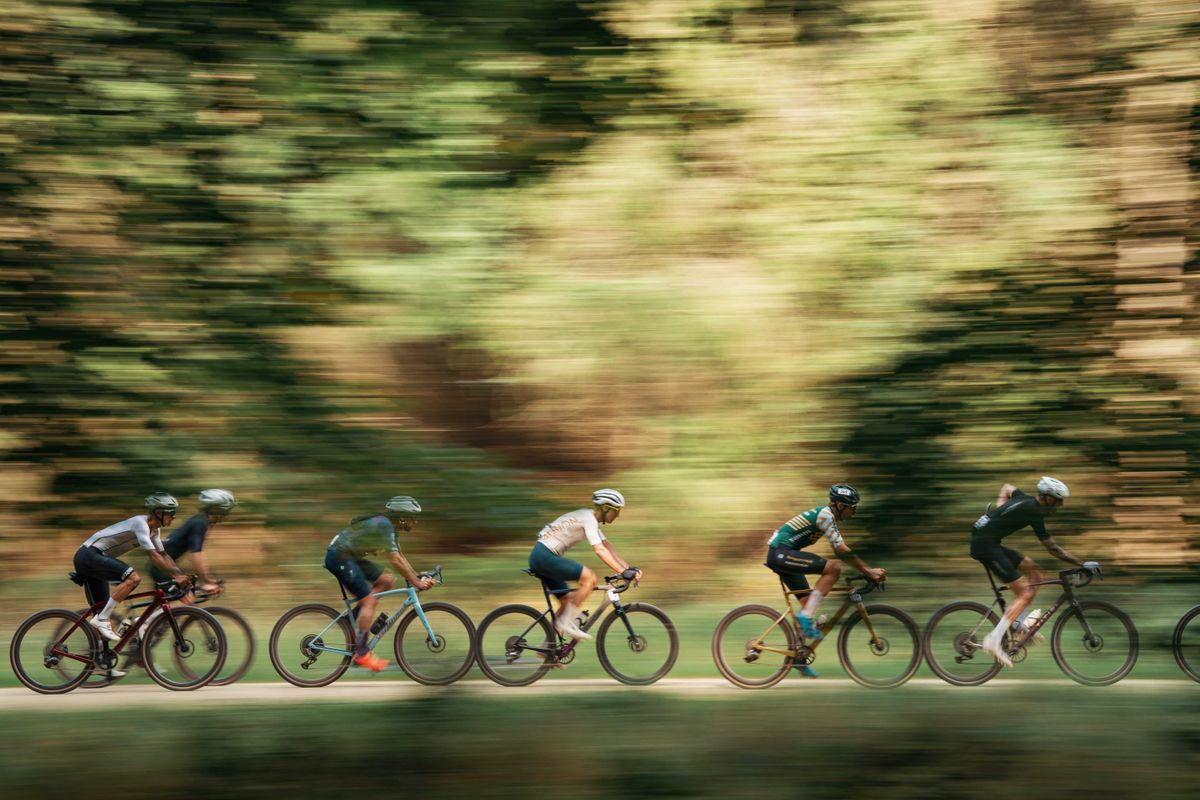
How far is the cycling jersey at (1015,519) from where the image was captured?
4.62 meters

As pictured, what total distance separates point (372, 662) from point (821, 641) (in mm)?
3113

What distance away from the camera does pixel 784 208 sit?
454 centimetres

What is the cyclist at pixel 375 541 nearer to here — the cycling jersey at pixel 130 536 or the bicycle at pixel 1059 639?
the cycling jersey at pixel 130 536

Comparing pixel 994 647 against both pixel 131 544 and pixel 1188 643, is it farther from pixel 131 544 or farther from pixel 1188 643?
pixel 131 544

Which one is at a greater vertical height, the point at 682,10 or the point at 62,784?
the point at 682,10

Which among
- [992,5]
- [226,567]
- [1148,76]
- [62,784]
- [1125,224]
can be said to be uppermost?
[992,5]

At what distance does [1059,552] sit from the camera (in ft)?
15.5

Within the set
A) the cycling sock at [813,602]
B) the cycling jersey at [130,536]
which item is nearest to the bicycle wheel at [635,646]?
the cycling sock at [813,602]

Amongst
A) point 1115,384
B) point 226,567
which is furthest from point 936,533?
point 226,567

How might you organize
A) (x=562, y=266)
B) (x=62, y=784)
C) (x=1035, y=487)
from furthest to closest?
1. (x=62, y=784)
2. (x=1035, y=487)
3. (x=562, y=266)

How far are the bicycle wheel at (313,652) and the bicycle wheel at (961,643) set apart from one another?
14.7 feet

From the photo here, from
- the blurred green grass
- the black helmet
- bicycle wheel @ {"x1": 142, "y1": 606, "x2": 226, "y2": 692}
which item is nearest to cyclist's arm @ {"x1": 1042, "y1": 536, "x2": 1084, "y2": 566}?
the black helmet

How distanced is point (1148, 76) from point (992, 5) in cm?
70

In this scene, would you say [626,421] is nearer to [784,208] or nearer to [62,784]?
[784,208]
